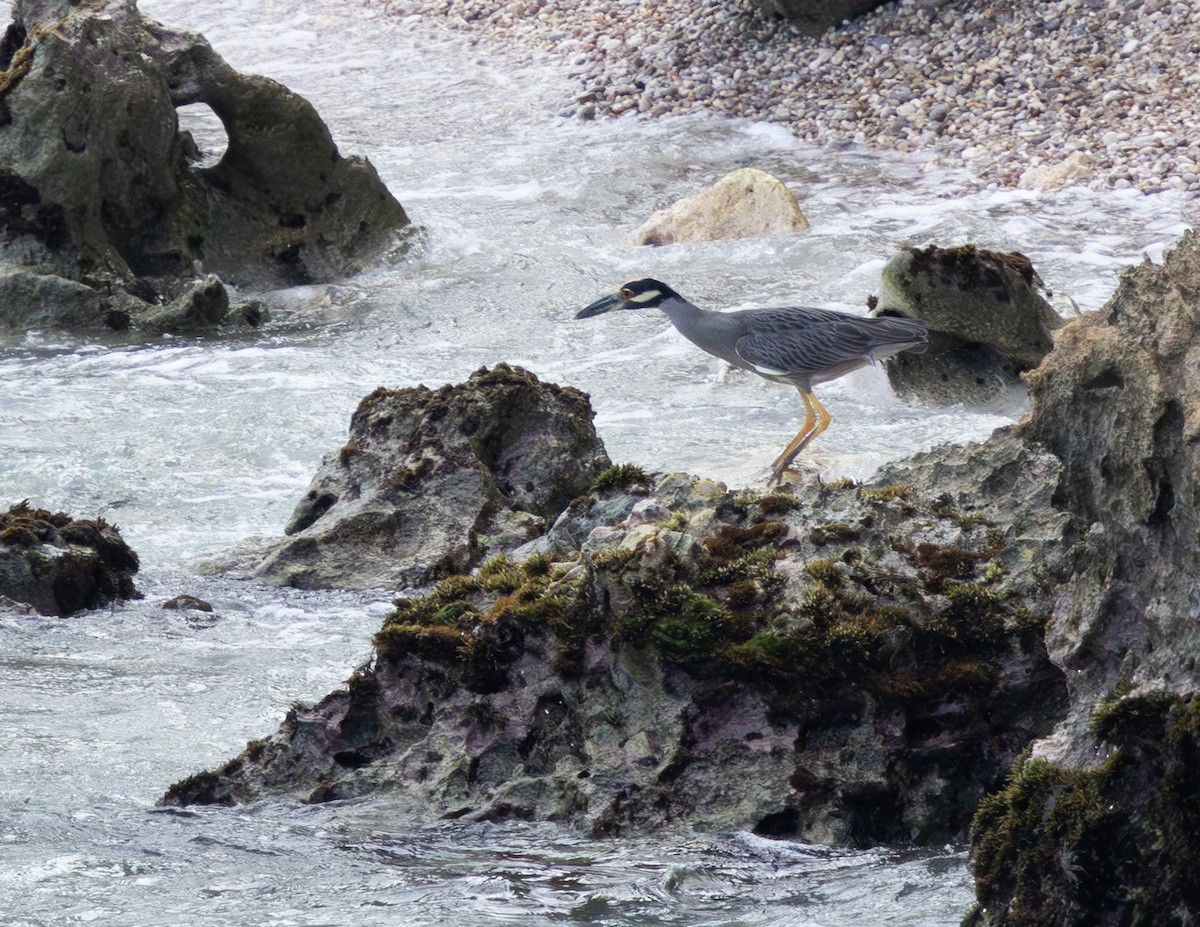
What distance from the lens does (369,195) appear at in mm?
13938

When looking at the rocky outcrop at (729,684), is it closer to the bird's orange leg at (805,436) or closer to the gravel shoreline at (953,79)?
the bird's orange leg at (805,436)

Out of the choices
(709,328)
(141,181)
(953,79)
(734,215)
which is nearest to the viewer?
(709,328)

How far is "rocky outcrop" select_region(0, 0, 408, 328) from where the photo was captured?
1159cm

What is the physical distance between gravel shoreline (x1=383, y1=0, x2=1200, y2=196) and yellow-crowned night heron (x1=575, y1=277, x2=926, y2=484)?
6.90 meters

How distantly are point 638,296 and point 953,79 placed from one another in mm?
9006

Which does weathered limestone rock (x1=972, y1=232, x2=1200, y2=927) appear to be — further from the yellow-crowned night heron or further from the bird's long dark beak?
the bird's long dark beak

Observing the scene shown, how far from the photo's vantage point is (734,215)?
1388cm

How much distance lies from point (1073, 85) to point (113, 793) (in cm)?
1353

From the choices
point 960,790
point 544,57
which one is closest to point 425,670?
point 960,790

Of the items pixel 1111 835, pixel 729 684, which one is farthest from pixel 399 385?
pixel 1111 835

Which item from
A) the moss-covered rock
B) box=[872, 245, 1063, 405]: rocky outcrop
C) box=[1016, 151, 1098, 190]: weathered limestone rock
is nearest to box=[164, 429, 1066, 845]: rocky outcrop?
the moss-covered rock

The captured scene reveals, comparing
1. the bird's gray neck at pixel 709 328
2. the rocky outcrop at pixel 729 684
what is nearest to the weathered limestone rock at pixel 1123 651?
the rocky outcrop at pixel 729 684

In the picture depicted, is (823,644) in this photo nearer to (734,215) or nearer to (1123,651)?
(1123,651)

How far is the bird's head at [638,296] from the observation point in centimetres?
848
